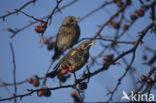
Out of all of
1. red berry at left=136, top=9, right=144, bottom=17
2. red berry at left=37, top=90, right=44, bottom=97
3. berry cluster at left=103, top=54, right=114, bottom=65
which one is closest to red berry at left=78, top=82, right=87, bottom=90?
berry cluster at left=103, top=54, right=114, bottom=65

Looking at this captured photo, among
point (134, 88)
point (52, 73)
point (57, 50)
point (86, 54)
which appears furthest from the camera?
point (57, 50)

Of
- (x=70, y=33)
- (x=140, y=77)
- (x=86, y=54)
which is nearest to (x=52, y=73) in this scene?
(x=86, y=54)

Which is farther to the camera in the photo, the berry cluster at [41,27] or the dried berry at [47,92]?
the berry cluster at [41,27]

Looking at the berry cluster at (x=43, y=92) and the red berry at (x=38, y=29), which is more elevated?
the red berry at (x=38, y=29)

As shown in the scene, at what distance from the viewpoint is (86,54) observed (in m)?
3.21

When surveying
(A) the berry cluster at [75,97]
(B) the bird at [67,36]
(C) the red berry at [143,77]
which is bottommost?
(A) the berry cluster at [75,97]

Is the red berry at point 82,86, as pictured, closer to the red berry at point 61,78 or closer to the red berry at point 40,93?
the red berry at point 61,78

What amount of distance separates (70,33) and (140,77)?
5.89 ft

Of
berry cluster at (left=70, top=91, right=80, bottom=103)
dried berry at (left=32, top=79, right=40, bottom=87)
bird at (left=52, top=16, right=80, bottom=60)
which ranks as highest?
bird at (left=52, top=16, right=80, bottom=60)

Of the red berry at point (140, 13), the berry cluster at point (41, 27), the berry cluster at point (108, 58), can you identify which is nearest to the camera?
the berry cluster at point (41, 27)

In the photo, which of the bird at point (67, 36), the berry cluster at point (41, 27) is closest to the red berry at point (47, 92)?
the berry cluster at point (41, 27)

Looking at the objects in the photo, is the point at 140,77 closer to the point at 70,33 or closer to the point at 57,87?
the point at 57,87

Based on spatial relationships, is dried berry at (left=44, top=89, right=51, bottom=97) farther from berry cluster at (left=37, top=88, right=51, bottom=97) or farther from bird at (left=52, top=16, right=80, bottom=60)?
bird at (left=52, top=16, right=80, bottom=60)

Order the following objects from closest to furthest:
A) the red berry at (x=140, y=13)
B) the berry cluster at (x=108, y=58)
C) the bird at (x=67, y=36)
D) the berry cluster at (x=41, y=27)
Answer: the berry cluster at (x=41, y=27)
the berry cluster at (x=108, y=58)
the red berry at (x=140, y=13)
the bird at (x=67, y=36)
